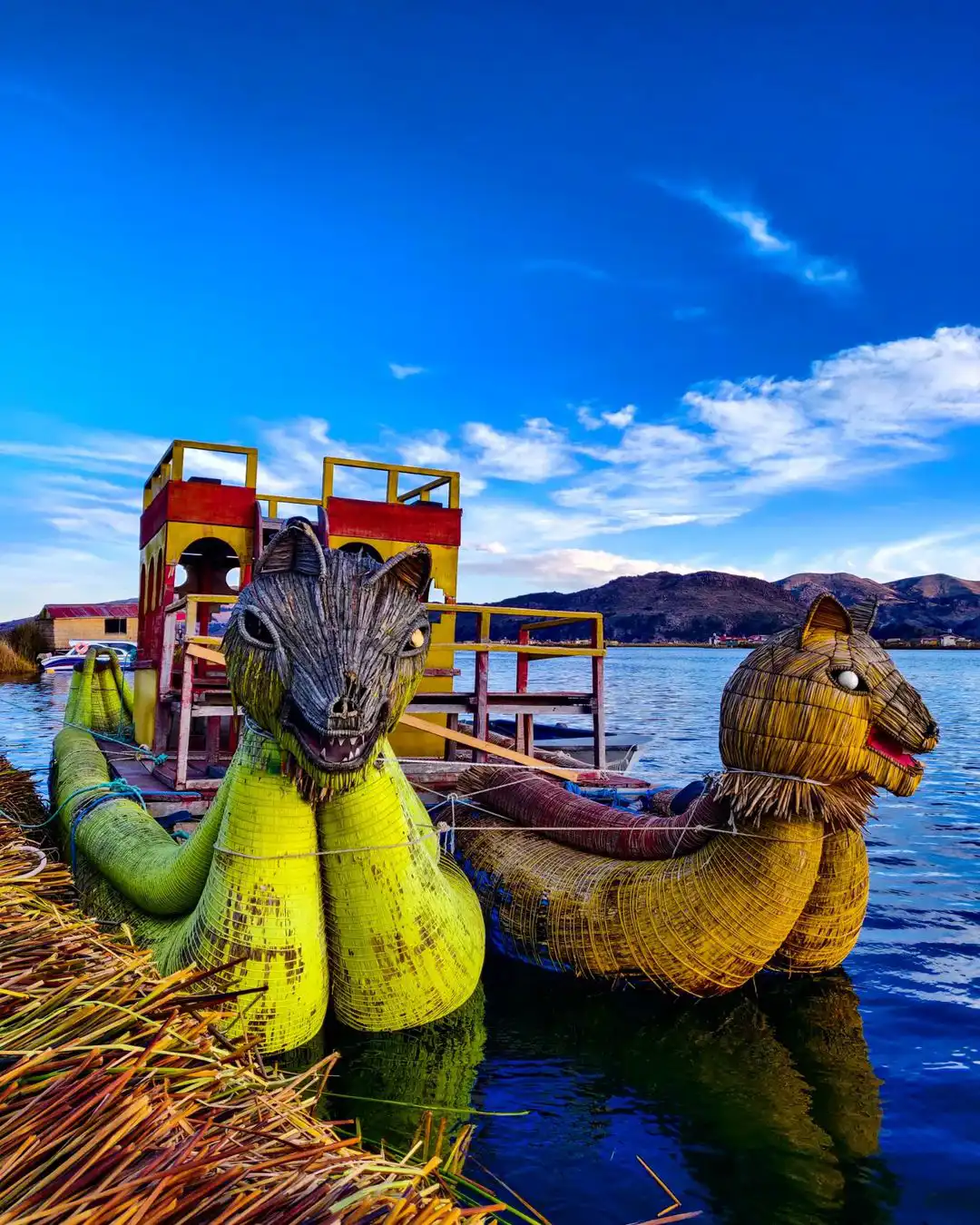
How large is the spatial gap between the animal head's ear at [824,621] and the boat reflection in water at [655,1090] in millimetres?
2743

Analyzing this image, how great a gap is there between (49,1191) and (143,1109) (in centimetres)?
20

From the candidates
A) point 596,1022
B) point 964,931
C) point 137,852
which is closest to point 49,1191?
point 137,852

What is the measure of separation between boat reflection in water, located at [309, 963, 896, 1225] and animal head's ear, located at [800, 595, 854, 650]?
274cm

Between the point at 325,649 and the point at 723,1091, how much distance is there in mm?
3659

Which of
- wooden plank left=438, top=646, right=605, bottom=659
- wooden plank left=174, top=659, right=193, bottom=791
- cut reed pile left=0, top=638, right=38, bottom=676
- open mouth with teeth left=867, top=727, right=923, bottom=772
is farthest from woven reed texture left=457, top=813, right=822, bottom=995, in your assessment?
cut reed pile left=0, top=638, right=38, bottom=676

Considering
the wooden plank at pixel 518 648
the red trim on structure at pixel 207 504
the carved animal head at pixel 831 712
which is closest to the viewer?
the carved animal head at pixel 831 712

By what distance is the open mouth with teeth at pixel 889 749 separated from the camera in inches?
203

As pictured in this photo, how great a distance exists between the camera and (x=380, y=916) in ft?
15.1

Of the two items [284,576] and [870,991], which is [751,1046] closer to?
[870,991]

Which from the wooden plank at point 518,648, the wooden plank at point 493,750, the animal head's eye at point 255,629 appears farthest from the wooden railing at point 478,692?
the animal head's eye at point 255,629

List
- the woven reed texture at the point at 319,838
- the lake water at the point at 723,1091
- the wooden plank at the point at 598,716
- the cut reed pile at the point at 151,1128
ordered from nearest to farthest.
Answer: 1. the cut reed pile at the point at 151,1128
2. the woven reed texture at the point at 319,838
3. the lake water at the point at 723,1091
4. the wooden plank at the point at 598,716

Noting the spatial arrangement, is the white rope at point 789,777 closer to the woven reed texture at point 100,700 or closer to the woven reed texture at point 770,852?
the woven reed texture at point 770,852

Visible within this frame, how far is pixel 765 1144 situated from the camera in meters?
4.61

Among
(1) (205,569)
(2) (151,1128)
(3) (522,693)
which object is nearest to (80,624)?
(1) (205,569)
